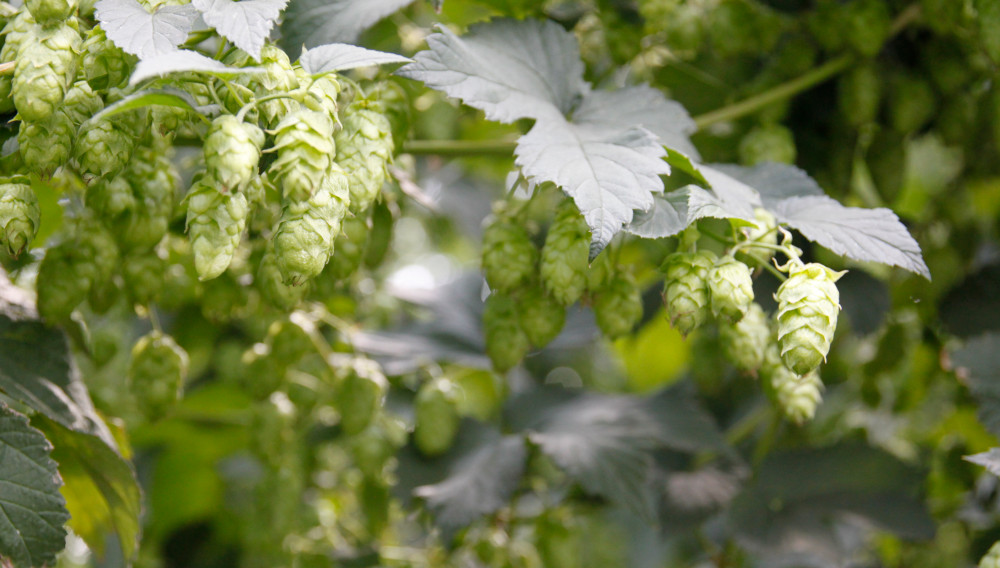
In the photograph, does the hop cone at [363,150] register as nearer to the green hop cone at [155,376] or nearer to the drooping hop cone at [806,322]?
the drooping hop cone at [806,322]

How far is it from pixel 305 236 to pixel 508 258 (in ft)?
1.27

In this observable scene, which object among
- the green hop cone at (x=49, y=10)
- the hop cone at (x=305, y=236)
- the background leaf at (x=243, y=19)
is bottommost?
the hop cone at (x=305, y=236)

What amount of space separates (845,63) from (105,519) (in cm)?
159

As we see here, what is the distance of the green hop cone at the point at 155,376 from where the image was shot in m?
1.44

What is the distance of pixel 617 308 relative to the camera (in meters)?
1.22

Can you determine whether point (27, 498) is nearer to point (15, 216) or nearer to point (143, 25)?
point (15, 216)

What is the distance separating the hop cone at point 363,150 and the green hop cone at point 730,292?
0.43 metres

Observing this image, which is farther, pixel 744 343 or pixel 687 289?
pixel 744 343

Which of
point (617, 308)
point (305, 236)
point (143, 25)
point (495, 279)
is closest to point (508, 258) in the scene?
point (495, 279)

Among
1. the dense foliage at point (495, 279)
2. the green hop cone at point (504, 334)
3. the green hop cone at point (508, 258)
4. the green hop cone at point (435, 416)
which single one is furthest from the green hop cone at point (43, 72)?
the green hop cone at point (435, 416)

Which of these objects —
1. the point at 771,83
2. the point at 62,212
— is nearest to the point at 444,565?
the point at 62,212

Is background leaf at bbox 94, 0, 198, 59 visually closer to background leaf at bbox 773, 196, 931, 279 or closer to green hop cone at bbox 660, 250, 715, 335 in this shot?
green hop cone at bbox 660, 250, 715, 335

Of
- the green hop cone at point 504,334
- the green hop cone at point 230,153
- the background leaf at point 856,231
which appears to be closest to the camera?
the green hop cone at point 230,153

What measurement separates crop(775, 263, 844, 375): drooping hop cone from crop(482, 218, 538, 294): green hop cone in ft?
1.22
